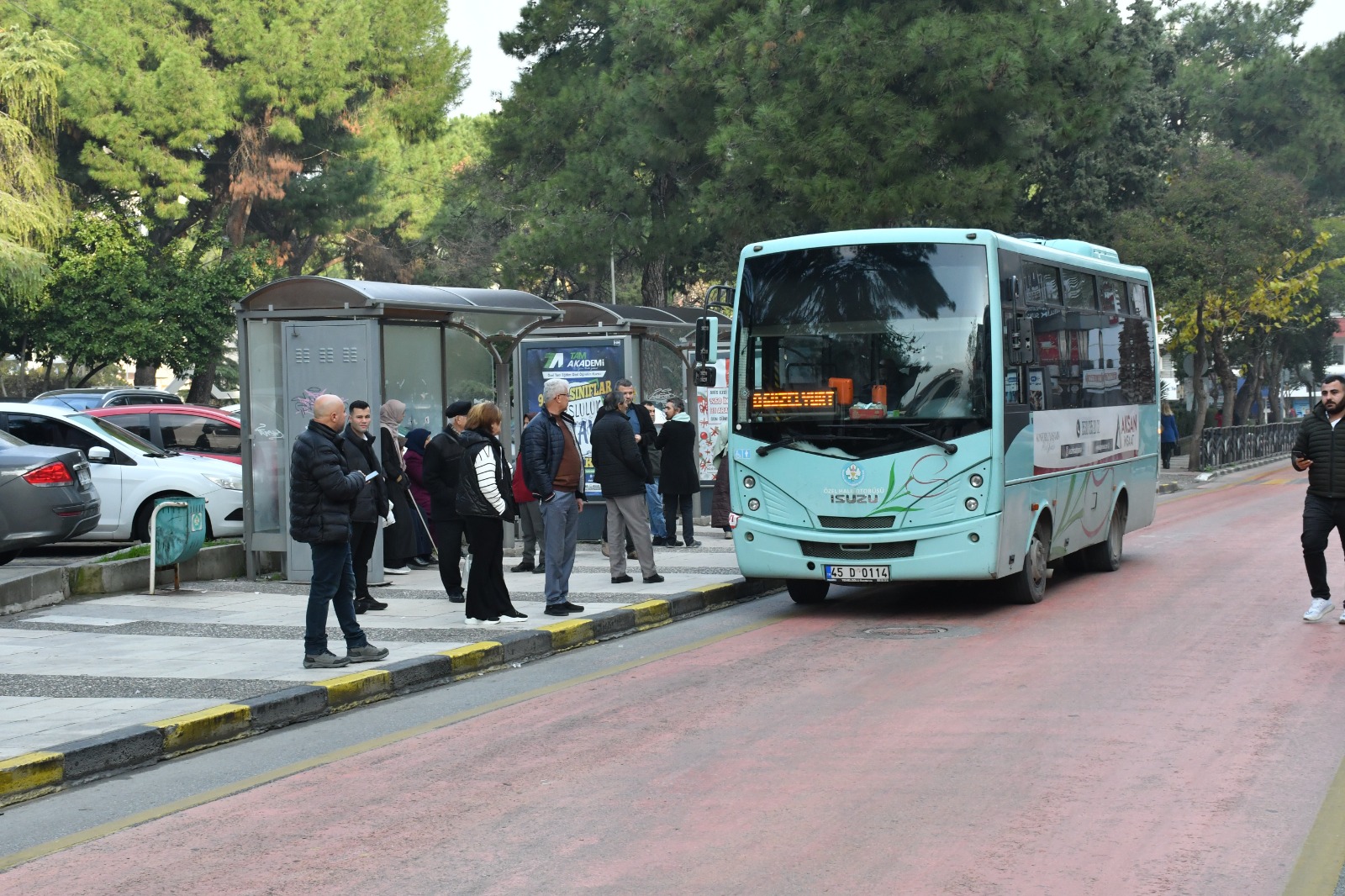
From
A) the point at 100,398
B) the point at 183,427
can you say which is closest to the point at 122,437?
the point at 183,427

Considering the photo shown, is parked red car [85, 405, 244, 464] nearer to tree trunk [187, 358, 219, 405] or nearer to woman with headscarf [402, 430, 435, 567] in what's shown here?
woman with headscarf [402, 430, 435, 567]

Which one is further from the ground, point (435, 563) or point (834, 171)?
point (834, 171)

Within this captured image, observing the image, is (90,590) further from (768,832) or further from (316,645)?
(768,832)

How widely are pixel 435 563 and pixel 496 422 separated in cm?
545

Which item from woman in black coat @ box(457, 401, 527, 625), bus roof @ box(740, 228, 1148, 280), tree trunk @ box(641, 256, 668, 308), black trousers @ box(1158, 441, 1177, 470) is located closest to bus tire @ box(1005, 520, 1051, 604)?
bus roof @ box(740, 228, 1148, 280)

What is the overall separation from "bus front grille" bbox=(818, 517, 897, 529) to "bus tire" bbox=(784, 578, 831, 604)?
103 cm

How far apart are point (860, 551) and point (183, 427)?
10732 mm

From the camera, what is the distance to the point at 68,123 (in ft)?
124

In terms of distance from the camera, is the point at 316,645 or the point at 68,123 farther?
the point at 68,123

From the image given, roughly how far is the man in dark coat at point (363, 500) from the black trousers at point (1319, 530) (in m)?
7.08

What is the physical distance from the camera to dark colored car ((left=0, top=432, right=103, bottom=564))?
45.5 ft

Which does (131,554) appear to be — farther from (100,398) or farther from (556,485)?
(100,398)

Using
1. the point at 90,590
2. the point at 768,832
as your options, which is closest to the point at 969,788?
the point at 768,832

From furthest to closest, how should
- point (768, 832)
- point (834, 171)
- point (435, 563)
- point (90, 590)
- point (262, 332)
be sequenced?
point (834, 171), point (435, 563), point (262, 332), point (90, 590), point (768, 832)
